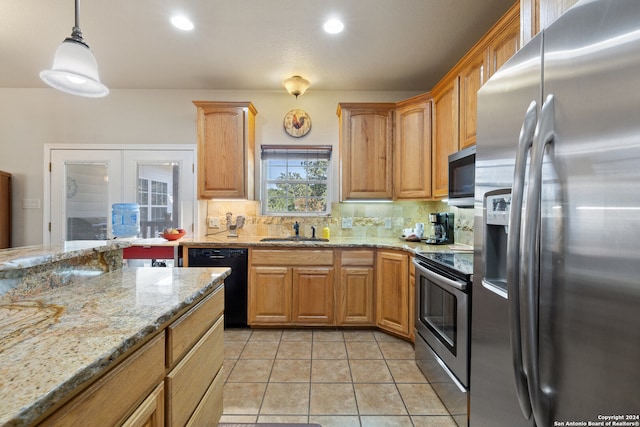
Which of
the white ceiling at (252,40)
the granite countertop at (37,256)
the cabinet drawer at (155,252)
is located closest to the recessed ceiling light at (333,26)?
the white ceiling at (252,40)

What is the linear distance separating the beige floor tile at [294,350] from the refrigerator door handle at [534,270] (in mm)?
1859

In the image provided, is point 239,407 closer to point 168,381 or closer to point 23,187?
point 168,381

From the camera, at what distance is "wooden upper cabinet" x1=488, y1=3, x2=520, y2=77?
1670 mm

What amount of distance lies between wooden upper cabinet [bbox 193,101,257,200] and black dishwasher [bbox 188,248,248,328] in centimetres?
66

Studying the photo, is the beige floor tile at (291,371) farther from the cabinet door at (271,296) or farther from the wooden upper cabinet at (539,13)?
the wooden upper cabinet at (539,13)

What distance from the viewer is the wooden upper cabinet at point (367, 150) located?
123 inches

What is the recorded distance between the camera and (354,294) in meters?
2.88

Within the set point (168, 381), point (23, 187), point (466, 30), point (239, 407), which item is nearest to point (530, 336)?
point (168, 381)

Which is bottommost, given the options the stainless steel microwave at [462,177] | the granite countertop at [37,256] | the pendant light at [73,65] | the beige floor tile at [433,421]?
the beige floor tile at [433,421]

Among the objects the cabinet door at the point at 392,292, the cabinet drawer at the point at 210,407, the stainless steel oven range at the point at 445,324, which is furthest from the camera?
the cabinet door at the point at 392,292

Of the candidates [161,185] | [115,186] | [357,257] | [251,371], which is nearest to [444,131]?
[357,257]

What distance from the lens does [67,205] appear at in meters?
3.46

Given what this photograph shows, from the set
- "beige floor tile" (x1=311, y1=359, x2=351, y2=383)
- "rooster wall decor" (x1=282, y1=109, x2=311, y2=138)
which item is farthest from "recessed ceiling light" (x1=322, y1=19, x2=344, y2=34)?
"beige floor tile" (x1=311, y1=359, x2=351, y2=383)

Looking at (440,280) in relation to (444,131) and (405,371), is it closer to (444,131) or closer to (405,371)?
(405,371)
